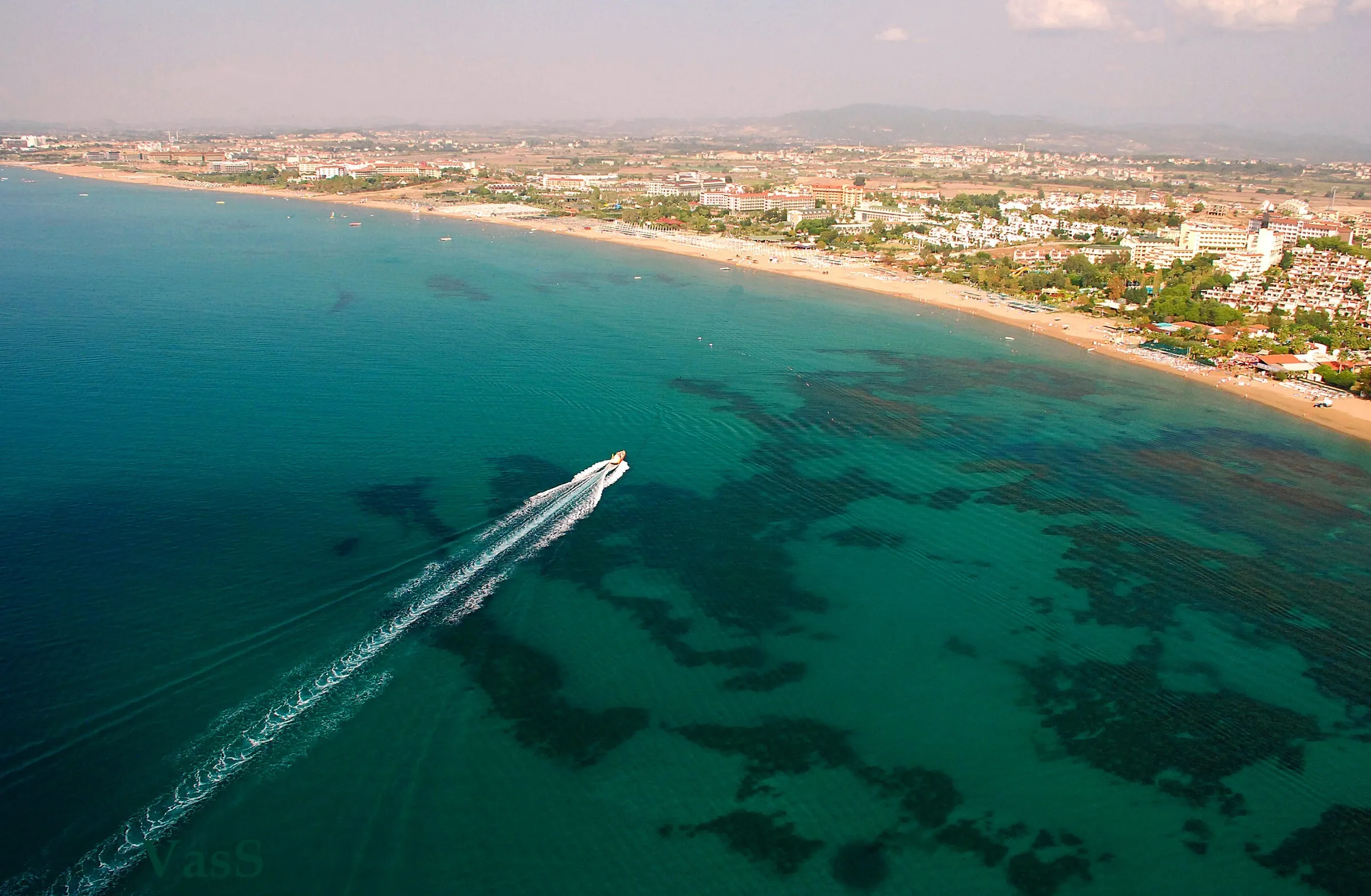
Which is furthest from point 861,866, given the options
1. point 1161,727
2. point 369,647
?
point 369,647

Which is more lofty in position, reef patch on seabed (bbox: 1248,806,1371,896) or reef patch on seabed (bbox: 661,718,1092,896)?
reef patch on seabed (bbox: 661,718,1092,896)

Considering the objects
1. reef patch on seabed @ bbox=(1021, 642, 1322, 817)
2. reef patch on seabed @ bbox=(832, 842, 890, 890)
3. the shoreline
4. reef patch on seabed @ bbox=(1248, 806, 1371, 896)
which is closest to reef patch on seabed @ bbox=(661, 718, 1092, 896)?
Answer: reef patch on seabed @ bbox=(832, 842, 890, 890)

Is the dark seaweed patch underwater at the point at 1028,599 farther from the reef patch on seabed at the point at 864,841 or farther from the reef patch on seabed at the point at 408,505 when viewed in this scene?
the reef patch on seabed at the point at 408,505

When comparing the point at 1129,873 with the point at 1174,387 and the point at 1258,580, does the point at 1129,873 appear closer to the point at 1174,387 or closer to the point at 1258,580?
the point at 1258,580

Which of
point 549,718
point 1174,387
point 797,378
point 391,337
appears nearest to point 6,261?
point 391,337

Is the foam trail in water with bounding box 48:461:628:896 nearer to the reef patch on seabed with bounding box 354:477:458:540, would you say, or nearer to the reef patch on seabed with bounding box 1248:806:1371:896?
the reef patch on seabed with bounding box 354:477:458:540
